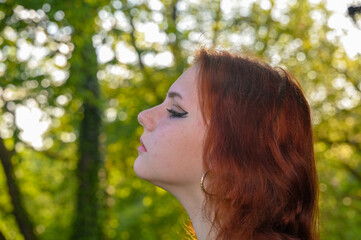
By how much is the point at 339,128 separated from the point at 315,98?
2.93 ft

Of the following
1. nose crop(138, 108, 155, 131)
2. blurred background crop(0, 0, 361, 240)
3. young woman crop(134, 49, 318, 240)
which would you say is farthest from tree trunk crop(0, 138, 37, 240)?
young woman crop(134, 49, 318, 240)

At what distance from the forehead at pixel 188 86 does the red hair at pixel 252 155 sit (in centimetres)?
3

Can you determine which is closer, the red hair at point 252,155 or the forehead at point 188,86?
the red hair at point 252,155

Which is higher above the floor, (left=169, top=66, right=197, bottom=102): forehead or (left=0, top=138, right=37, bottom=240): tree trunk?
(left=169, top=66, right=197, bottom=102): forehead

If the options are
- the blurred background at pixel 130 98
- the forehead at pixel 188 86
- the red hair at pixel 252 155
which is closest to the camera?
the red hair at pixel 252 155

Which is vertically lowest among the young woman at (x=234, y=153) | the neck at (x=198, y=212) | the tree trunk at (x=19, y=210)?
the tree trunk at (x=19, y=210)

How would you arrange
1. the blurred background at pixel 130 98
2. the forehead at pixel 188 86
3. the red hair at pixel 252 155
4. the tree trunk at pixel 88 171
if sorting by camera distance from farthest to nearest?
1. the tree trunk at pixel 88 171
2. the blurred background at pixel 130 98
3. the forehead at pixel 188 86
4. the red hair at pixel 252 155

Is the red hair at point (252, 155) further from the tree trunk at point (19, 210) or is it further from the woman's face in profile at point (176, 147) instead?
the tree trunk at point (19, 210)

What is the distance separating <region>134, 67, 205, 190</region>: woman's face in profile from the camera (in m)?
1.94

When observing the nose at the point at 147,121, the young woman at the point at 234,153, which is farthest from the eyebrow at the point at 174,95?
the nose at the point at 147,121

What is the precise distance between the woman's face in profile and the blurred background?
4818 millimetres

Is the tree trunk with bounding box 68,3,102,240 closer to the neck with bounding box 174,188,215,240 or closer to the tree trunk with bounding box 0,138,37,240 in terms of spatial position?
the tree trunk with bounding box 0,138,37,240

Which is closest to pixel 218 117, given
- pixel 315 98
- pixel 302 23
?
pixel 315 98

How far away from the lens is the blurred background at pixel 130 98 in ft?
23.5
